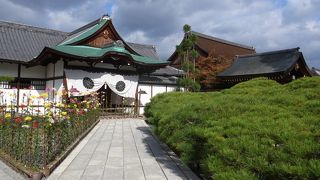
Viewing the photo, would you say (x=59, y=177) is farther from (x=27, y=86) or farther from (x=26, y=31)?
(x=26, y=31)

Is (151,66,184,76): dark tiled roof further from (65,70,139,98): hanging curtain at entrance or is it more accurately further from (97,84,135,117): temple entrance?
(97,84,135,117): temple entrance

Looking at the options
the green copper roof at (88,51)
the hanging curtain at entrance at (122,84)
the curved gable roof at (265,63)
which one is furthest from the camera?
the curved gable roof at (265,63)

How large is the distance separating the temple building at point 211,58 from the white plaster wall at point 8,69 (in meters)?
11.1

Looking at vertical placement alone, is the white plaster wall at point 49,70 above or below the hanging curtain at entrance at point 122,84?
above

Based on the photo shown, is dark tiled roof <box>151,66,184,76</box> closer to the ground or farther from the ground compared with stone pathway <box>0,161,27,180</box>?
farther from the ground

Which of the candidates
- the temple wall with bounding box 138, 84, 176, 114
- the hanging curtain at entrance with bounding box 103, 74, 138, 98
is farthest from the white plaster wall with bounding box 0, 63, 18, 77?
the temple wall with bounding box 138, 84, 176, 114

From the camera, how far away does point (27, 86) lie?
19609 millimetres

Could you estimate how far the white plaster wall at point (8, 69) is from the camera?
19.0m

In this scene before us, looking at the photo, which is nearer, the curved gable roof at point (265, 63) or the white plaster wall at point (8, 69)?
the white plaster wall at point (8, 69)

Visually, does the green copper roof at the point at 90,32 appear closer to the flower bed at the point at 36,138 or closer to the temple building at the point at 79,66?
the temple building at the point at 79,66

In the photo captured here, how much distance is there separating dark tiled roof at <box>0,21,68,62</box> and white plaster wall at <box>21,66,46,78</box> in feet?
2.50

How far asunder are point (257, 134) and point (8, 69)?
1844 centimetres

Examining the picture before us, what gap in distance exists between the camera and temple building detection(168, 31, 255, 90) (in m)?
24.8

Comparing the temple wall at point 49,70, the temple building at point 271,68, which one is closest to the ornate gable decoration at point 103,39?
the temple wall at point 49,70
